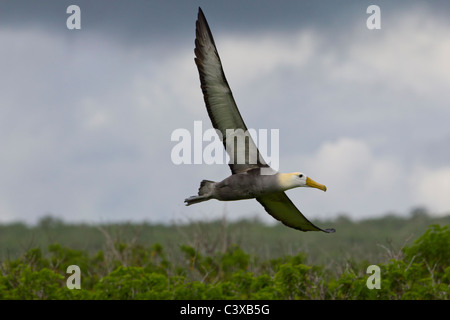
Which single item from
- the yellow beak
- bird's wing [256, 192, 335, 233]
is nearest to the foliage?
bird's wing [256, 192, 335, 233]

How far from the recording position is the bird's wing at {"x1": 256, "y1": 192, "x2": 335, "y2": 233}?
448 inches

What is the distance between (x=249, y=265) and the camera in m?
21.0

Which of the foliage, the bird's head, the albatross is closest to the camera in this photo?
the bird's head

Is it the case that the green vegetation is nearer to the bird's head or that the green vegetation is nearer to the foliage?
the foliage

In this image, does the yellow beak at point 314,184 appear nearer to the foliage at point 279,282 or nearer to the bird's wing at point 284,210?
the bird's wing at point 284,210

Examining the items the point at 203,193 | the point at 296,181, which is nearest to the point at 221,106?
the point at 203,193

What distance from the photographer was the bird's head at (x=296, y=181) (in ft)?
32.5

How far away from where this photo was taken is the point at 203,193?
973 centimetres

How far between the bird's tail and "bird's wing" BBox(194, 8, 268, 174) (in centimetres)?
62
